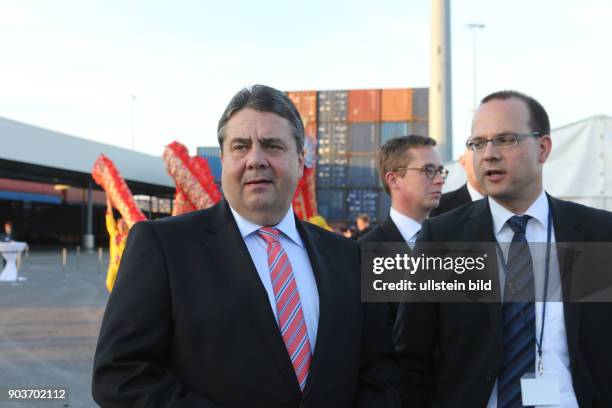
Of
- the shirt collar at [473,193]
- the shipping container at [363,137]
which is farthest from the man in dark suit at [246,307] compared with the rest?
the shipping container at [363,137]

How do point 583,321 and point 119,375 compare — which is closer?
point 119,375

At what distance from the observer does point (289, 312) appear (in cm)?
166

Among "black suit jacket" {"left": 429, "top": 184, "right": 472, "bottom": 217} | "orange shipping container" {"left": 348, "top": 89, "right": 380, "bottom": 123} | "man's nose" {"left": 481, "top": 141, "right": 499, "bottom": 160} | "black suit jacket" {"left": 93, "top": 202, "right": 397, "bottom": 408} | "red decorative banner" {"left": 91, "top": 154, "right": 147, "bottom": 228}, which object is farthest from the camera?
"orange shipping container" {"left": 348, "top": 89, "right": 380, "bottom": 123}

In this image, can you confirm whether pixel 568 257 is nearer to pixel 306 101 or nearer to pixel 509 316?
pixel 509 316

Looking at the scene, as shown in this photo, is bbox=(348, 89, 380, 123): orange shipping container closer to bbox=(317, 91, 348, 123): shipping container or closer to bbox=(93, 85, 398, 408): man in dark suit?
bbox=(317, 91, 348, 123): shipping container

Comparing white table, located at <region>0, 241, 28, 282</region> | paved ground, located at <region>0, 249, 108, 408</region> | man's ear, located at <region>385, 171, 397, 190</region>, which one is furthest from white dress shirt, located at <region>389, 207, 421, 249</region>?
white table, located at <region>0, 241, 28, 282</region>

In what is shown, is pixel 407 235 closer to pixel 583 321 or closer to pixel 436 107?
pixel 583 321

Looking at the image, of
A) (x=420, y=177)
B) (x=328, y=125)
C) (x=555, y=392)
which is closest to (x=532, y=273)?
(x=555, y=392)

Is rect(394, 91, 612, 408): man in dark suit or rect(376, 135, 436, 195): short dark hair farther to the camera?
rect(376, 135, 436, 195): short dark hair

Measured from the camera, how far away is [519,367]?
1760 millimetres

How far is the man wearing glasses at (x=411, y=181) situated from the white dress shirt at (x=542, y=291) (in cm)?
115

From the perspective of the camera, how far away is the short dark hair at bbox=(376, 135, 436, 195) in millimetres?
3296

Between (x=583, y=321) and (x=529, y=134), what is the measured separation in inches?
25.1

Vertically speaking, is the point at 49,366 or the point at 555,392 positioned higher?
the point at 555,392
